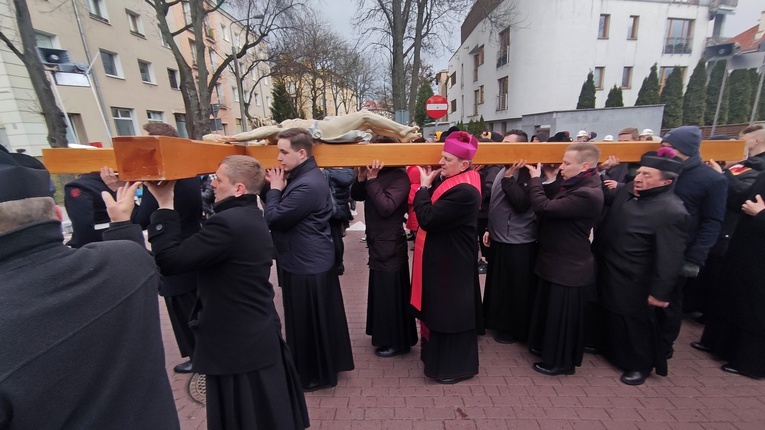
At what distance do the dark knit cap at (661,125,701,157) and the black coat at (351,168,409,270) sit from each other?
2.58m

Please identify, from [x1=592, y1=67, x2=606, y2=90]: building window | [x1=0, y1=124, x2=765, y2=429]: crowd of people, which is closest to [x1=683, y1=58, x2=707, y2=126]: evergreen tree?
[x1=592, y1=67, x2=606, y2=90]: building window

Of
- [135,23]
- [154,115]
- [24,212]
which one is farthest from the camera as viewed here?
[154,115]

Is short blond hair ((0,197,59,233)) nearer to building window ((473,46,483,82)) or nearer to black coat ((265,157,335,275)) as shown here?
black coat ((265,157,335,275))

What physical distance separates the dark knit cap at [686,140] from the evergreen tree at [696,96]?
96.6 ft

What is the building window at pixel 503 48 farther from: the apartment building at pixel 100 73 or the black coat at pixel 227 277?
the black coat at pixel 227 277

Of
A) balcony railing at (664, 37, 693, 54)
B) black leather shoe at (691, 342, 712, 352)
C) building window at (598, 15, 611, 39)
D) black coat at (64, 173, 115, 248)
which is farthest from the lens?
balcony railing at (664, 37, 693, 54)

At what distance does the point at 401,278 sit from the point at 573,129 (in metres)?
21.6

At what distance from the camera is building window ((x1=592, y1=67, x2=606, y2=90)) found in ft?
77.7

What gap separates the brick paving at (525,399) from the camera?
2.68 meters

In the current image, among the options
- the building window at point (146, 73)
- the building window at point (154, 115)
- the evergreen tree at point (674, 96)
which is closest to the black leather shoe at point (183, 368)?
the building window at point (154, 115)

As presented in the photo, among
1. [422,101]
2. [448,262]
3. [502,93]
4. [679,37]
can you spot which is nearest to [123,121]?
[448,262]

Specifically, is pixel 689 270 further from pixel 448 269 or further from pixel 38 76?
pixel 38 76

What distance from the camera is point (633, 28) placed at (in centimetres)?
2358

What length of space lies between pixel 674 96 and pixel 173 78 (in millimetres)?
34444
